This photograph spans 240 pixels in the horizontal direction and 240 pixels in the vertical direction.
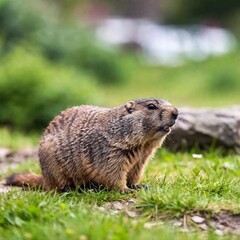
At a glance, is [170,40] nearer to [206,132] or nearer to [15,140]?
[15,140]

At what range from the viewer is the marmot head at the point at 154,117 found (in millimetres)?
6215

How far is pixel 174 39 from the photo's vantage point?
101 feet

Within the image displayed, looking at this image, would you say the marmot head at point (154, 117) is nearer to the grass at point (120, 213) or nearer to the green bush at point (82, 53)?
the grass at point (120, 213)

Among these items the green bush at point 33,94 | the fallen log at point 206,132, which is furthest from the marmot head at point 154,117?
the green bush at point 33,94

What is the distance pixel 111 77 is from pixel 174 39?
10577 millimetres

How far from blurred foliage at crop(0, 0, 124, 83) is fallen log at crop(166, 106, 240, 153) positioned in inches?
286

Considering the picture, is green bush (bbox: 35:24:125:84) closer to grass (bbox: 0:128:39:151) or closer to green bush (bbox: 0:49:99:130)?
green bush (bbox: 0:49:99:130)

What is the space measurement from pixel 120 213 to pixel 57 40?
13.4m

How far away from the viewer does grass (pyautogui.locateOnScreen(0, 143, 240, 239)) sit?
16.4 feet

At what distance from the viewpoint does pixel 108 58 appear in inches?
821

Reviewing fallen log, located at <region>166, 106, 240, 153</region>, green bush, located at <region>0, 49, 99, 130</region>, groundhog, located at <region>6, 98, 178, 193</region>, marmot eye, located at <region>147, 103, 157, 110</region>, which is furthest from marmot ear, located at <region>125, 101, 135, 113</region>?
green bush, located at <region>0, 49, 99, 130</region>

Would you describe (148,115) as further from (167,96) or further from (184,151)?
(167,96)

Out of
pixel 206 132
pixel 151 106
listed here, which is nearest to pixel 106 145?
pixel 151 106

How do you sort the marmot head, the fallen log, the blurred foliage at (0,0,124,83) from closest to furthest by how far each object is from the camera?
1. the marmot head
2. the fallen log
3. the blurred foliage at (0,0,124,83)
